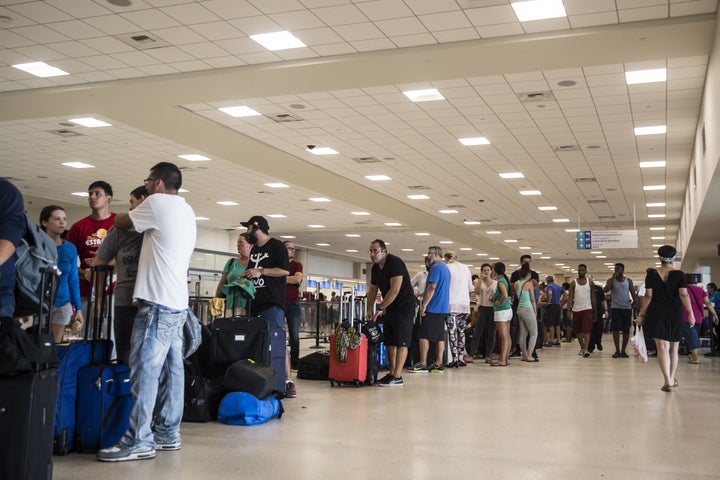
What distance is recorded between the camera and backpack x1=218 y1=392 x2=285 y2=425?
523 cm

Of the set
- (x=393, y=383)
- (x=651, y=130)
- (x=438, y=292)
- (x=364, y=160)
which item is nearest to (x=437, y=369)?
(x=438, y=292)

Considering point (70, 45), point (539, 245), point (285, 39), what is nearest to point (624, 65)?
point (285, 39)

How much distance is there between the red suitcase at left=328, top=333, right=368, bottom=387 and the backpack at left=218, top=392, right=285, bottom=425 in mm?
2601

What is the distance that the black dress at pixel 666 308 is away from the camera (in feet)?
25.0

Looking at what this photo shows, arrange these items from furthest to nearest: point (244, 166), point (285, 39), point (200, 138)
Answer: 1. point (244, 166)
2. point (200, 138)
3. point (285, 39)

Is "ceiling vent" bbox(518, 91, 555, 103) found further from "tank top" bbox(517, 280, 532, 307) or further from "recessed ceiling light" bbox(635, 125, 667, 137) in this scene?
"tank top" bbox(517, 280, 532, 307)

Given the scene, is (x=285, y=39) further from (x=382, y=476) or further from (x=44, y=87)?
(x=382, y=476)

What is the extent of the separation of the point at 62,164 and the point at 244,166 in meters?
4.51

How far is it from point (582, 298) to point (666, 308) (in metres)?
6.66

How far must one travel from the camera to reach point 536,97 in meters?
12.1

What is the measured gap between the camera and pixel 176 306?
4289 mm

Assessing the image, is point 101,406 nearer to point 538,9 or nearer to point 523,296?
point 538,9

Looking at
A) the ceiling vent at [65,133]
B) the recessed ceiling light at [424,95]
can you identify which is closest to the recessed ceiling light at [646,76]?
the recessed ceiling light at [424,95]

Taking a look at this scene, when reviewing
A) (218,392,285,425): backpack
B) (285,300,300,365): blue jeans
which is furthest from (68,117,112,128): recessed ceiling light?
(218,392,285,425): backpack
